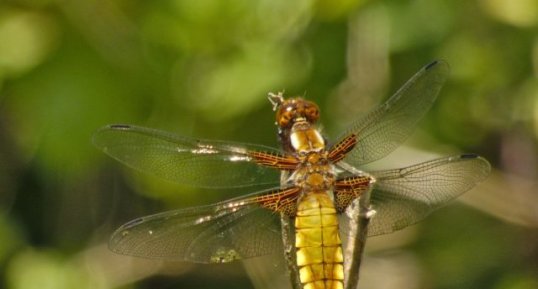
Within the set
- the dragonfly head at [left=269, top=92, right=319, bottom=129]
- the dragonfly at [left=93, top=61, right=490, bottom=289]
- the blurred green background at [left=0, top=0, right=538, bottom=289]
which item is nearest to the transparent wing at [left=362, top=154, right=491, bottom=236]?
the dragonfly at [left=93, top=61, right=490, bottom=289]

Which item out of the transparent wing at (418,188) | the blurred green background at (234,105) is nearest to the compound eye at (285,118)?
the transparent wing at (418,188)

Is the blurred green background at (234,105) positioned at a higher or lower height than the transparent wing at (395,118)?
higher

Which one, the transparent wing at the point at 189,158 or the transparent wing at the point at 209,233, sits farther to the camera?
the transparent wing at the point at 189,158

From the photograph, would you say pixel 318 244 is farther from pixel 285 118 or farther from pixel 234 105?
pixel 234 105

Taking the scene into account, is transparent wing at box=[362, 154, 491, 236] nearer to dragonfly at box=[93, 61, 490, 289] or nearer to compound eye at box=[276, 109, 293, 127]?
dragonfly at box=[93, 61, 490, 289]

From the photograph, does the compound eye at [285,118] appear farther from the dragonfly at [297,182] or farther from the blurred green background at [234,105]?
the blurred green background at [234,105]

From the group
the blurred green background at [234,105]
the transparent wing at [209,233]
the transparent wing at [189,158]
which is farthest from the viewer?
the blurred green background at [234,105]
